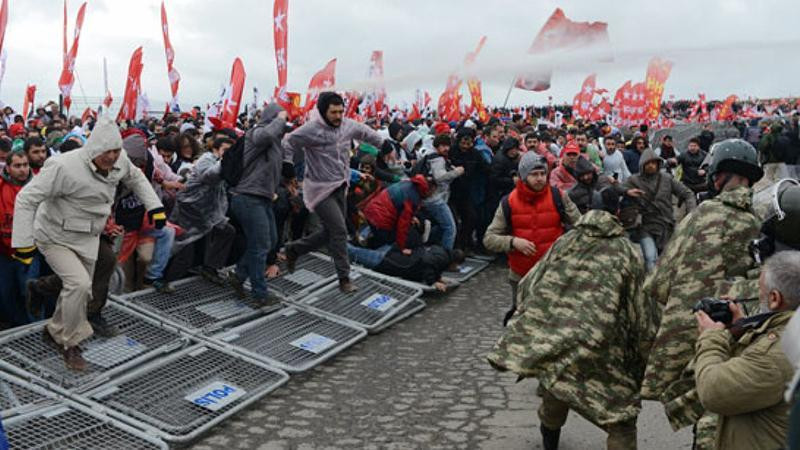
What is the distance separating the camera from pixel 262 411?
6.18m

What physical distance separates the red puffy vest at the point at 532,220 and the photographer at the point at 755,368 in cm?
351

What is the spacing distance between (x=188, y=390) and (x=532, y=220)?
10.1 ft

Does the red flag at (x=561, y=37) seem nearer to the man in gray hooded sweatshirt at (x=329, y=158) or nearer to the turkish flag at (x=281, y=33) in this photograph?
the man in gray hooded sweatshirt at (x=329, y=158)

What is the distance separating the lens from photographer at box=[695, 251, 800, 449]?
2.91 meters

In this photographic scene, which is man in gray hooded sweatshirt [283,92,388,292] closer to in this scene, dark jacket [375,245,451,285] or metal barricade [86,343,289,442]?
dark jacket [375,245,451,285]

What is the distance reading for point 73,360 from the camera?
19.9ft

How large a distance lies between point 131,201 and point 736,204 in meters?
5.47

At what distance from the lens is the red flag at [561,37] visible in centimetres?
868

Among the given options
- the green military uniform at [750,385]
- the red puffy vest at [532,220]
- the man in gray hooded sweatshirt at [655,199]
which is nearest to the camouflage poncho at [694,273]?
the green military uniform at [750,385]

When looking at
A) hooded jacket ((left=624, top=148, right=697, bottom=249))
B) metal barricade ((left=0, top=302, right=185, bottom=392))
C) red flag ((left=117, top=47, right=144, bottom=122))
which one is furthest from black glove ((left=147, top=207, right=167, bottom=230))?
red flag ((left=117, top=47, right=144, bottom=122))

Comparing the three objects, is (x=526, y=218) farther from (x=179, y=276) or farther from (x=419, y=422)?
(x=179, y=276)

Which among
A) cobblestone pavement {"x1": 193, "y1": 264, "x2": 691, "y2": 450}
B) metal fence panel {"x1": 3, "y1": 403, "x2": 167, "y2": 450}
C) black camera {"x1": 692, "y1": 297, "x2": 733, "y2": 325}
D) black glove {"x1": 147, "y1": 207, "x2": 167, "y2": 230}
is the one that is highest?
black camera {"x1": 692, "y1": 297, "x2": 733, "y2": 325}

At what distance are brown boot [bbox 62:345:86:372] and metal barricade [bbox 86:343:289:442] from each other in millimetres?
264

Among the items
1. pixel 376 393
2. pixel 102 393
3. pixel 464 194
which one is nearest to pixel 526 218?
pixel 376 393
